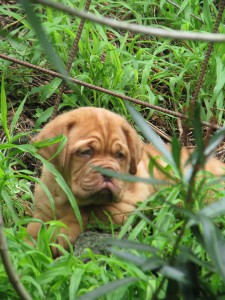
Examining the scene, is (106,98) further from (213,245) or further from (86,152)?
(213,245)

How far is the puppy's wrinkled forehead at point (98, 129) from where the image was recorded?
4699 millimetres

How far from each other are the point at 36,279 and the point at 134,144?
1.50 meters

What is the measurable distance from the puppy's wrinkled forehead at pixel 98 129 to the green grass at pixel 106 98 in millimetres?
294

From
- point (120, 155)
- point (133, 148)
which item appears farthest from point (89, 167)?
point (133, 148)

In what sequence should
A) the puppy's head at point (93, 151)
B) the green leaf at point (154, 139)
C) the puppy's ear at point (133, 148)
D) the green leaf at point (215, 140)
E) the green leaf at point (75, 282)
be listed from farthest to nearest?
the puppy's ear at point (133, 148) < the puppy's head at point (93, 151) < the green leaf at point (75, 282) < the green leaf at point (154, 139) < the green leaf at point (215, 140)

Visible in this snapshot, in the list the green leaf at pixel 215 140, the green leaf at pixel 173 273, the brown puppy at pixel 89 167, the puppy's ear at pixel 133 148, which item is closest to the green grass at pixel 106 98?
the brown puppy at pixel 89 167

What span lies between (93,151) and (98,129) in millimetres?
141

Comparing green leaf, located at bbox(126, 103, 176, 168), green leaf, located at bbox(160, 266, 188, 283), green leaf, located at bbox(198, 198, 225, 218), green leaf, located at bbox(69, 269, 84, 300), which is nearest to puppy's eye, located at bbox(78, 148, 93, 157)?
green leaf, located at bbox(69, 269, 84, 300)

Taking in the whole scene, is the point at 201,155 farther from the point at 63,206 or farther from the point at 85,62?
the point at 85,62

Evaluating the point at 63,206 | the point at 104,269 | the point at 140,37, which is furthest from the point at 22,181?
the point at 140,37

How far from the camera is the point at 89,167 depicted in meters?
4.55

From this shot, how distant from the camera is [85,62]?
247 inches

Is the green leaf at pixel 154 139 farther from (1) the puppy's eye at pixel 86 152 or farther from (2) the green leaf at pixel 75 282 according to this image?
(1) the puppy's eye at pixel 86 152

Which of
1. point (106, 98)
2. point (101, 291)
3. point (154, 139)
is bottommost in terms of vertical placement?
point (106, 98)
